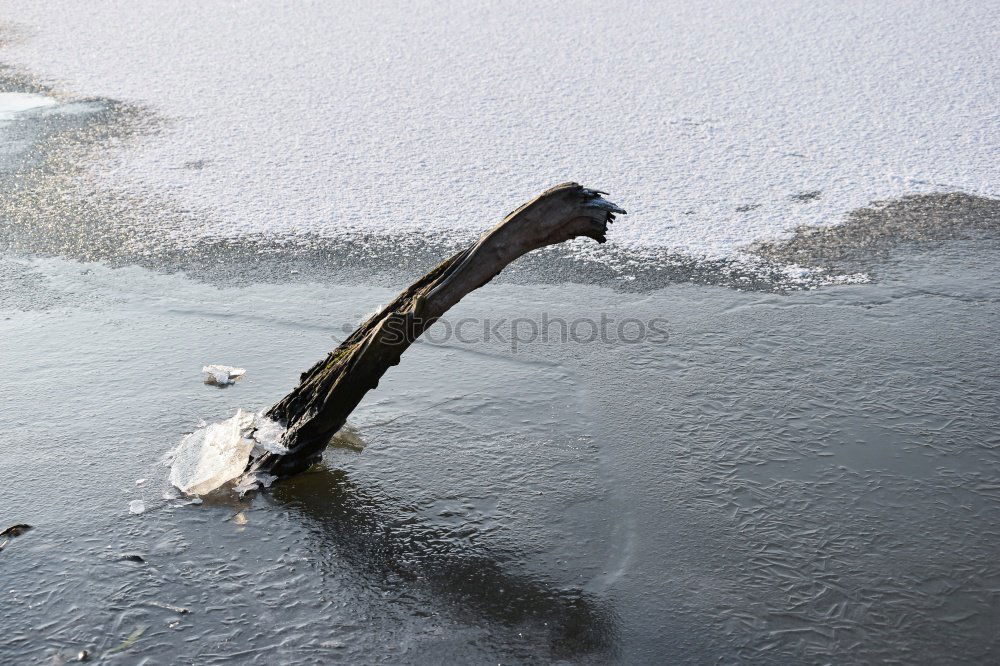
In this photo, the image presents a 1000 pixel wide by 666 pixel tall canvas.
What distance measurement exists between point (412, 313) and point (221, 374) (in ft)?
3.95

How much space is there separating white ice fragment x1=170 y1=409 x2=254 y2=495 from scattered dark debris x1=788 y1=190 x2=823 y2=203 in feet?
12.4

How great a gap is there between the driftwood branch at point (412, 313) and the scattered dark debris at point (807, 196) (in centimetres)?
287

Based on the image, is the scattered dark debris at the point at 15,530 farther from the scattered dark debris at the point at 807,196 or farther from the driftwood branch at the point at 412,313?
the scattered dark debris at the point at 807,196

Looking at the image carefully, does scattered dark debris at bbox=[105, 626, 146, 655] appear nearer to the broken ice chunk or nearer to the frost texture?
the frost texture

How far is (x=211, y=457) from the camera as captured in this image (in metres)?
3.71

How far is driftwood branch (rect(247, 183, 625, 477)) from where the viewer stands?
11.5 feet

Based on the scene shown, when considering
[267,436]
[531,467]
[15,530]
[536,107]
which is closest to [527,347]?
[531,467]

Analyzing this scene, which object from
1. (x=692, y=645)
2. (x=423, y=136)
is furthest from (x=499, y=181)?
(x=692, y=645)

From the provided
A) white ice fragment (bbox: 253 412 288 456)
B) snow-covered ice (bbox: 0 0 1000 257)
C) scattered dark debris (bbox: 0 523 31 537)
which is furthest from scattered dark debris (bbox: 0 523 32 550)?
snow-covered ice (bbox: 0 0 1000 257)

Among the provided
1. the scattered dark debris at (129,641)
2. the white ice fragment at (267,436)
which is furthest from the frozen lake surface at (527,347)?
the white ice fragment at (267,436)

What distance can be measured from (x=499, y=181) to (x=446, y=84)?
1960 mm

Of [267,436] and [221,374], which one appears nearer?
[267,436]

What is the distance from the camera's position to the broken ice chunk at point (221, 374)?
4.32 m

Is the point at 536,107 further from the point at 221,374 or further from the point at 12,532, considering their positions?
the point at 12,532
